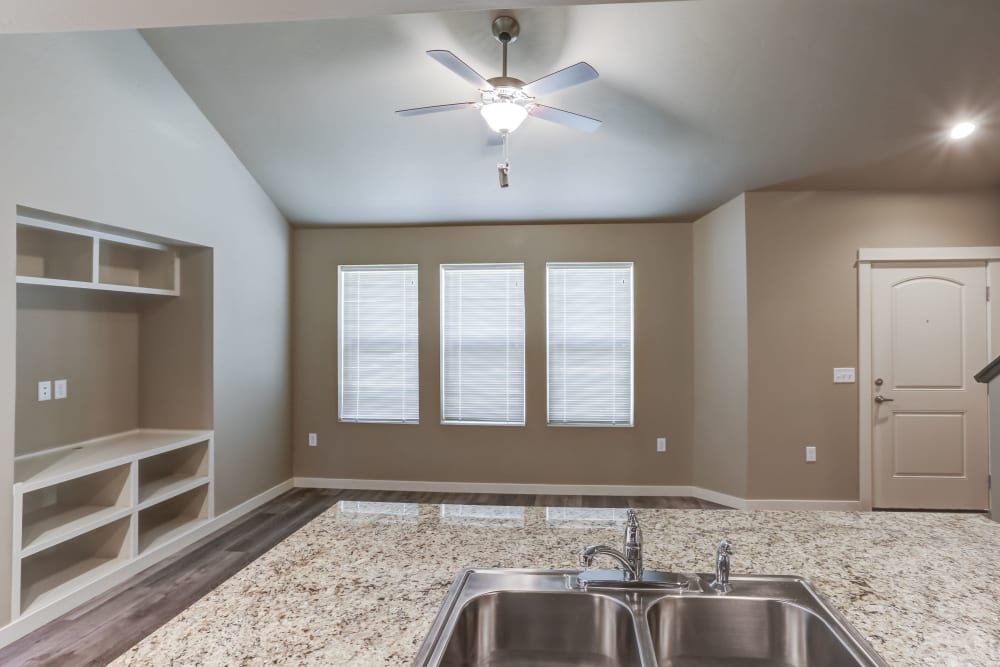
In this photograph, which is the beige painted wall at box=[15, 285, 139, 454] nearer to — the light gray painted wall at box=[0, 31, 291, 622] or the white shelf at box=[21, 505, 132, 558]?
the white shelf at box=[21, 505, 132, 558]

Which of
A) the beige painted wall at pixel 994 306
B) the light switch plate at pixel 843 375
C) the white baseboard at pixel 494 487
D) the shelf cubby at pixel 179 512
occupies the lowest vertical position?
the white baseboard at pixel 494 487

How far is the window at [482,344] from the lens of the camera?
16.0 ft

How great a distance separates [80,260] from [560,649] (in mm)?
3492

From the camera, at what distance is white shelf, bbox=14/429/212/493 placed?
2.70 meters

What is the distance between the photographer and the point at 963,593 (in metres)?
1.03

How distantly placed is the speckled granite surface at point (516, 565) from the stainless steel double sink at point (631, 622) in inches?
2.9

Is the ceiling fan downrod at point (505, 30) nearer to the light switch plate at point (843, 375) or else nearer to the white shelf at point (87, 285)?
the white shelf at point (87, 285)

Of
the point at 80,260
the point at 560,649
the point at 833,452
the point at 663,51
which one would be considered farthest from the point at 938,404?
the point at 80,260

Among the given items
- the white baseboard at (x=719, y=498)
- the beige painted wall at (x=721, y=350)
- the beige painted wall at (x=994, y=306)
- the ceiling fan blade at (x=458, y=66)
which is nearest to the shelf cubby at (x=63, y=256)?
the ceiling fan blade at (x=458, y=66)

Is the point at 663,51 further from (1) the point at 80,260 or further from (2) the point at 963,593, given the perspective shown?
(1) the point at 80,260

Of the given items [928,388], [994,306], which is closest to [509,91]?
[928,388]

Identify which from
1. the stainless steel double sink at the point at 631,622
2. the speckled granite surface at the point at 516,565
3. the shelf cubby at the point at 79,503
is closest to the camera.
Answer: the speckled granite surface at the point at 516,565

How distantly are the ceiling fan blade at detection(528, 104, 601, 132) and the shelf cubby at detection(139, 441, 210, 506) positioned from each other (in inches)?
125

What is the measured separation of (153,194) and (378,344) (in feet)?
7.13
